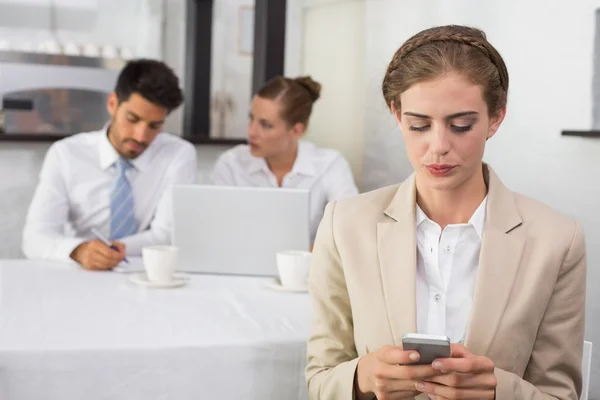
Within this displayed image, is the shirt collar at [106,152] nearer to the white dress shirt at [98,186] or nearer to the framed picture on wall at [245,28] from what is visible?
the white dress shirt at [98,186]

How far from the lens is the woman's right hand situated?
117 centimetres

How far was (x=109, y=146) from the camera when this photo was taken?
9.38ft

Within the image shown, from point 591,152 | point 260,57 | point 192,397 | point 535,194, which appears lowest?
point 192,397

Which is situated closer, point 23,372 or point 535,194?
point 23,372

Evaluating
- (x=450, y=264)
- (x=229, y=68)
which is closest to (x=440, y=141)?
(x=450, y=264)

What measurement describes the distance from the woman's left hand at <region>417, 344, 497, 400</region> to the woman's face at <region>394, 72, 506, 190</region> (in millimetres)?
302

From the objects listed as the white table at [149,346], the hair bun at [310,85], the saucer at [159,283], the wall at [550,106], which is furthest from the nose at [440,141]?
the hair bun at [310,85]

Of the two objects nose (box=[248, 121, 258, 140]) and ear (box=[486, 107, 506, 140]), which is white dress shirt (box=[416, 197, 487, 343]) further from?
nose (box=[248, 121, 258, 140])

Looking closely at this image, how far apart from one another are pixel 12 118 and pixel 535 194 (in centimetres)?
356

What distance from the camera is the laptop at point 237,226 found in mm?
2059

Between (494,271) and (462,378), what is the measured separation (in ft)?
0.70

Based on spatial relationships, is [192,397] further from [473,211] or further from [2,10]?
[2,10]

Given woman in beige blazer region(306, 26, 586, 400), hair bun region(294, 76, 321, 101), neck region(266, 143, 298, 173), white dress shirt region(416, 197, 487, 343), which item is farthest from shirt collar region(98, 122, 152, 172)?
white dress shirt region(416, 197, 487, 343)

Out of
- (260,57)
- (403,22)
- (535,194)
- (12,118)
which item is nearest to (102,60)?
(12,118)
